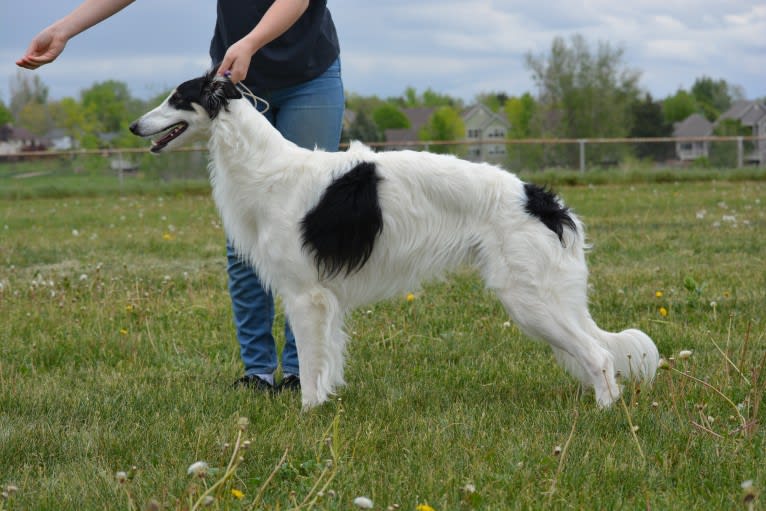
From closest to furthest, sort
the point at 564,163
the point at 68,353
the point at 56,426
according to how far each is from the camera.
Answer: the point at 56,426
the point at 68,353
the point at 564,163

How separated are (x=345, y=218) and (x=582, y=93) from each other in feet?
176

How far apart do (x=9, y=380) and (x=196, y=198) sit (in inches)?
619

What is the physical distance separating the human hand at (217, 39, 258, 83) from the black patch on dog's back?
Result: 718 mm

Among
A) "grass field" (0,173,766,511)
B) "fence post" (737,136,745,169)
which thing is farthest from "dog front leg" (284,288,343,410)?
"fence post" (737,136,745,169)

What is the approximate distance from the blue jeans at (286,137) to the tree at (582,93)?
51464 millimetres

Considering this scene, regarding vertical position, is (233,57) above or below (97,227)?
above

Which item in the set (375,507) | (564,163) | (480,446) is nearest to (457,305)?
(480,446)

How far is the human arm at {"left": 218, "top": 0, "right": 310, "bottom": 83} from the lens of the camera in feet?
14.5

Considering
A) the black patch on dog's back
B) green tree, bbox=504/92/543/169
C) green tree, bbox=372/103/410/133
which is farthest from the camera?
green tree, bbox=372/103/410/133

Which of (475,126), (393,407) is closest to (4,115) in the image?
(475,126)

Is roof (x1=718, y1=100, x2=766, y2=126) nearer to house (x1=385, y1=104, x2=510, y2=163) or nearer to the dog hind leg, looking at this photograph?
house (x1=385, y1=104, x2=510, y2=163)

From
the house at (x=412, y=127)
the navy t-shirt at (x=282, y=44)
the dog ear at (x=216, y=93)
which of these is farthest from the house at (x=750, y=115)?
the dog ear at (x=216, y=93)

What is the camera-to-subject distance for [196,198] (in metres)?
20.5

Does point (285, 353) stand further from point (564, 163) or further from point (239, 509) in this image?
point (564, 163)
